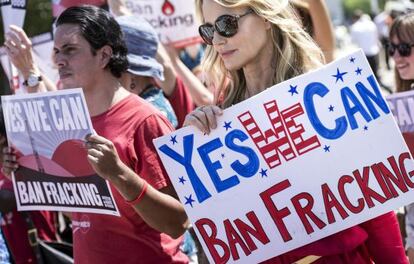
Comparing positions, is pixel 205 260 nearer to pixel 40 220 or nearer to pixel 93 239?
pixel 93 239

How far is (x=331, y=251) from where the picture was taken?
2275 mm

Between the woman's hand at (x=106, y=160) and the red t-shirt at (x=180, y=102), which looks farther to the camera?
the red t-shirt at (x=180, y=102)

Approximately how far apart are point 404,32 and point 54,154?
Answer: 6.21 ft

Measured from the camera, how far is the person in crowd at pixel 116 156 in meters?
2.57

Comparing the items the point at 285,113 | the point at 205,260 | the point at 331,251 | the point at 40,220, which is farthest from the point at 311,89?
the point at 40,220

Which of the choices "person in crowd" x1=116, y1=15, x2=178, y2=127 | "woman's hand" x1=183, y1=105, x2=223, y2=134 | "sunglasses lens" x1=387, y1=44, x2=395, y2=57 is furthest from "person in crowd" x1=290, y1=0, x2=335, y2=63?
"woman's hand" x1=183, y1=105, x2=223, y2=134

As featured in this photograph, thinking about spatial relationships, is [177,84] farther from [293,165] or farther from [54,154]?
[293,165]

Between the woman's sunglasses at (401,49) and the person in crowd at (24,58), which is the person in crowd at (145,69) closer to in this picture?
the person in crowd at (24,58)

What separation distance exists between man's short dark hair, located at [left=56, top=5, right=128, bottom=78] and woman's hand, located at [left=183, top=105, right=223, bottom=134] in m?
0.77

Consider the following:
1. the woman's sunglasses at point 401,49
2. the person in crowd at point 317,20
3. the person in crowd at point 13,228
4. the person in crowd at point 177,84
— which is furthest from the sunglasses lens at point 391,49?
the person in crowd at point 13,228

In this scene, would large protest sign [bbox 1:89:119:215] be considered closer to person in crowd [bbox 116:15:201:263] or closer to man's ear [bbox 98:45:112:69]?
man's ear [bbox 98:45:112:69]

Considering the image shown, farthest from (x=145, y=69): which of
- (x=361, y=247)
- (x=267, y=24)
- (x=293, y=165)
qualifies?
(x=361, y=247)

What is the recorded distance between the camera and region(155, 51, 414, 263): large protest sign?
7.50 ft

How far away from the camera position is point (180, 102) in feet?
Result: 13.3
